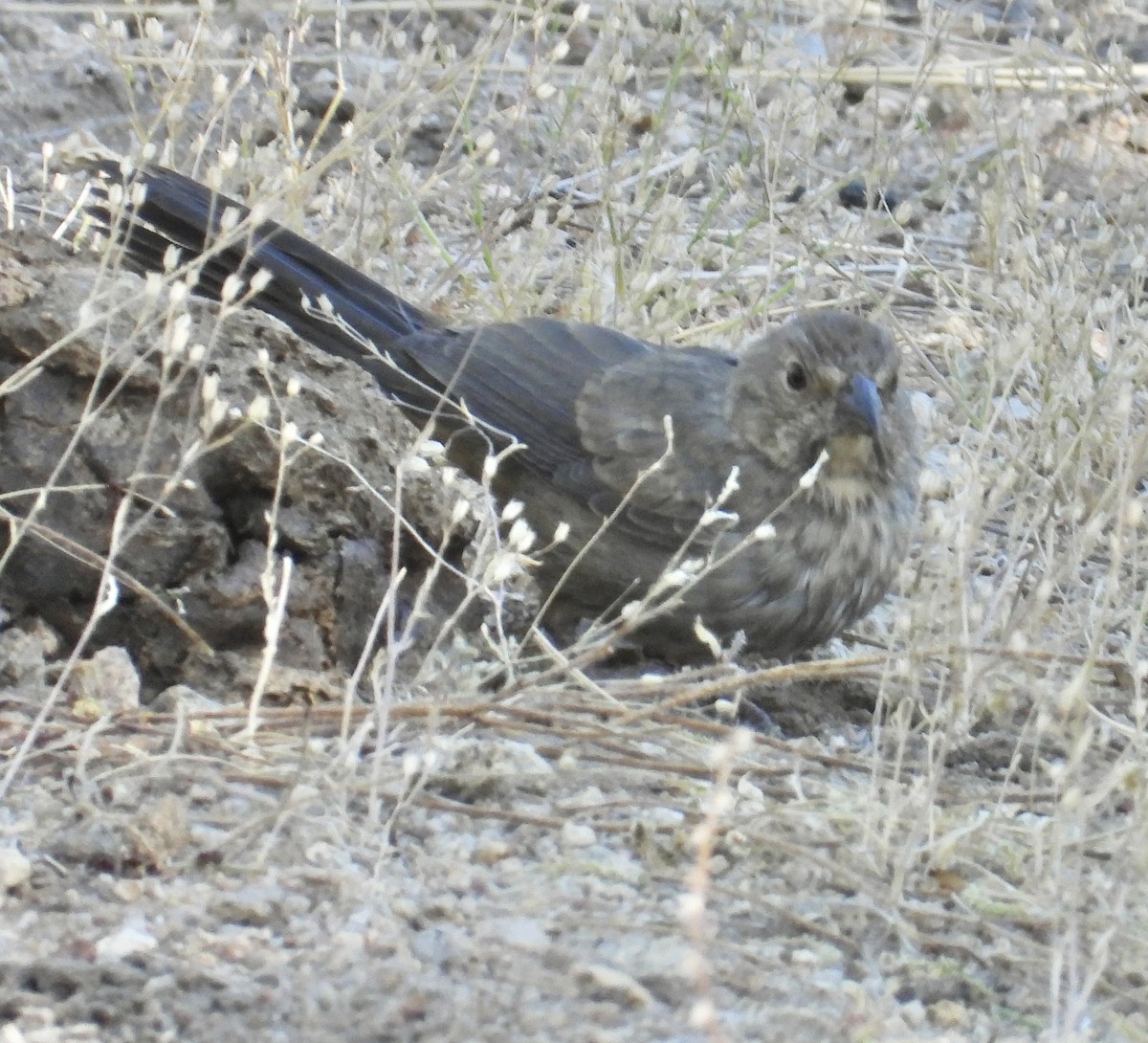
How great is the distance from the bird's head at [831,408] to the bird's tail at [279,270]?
3.27 feet

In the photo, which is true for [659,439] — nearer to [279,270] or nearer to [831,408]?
[831,408]

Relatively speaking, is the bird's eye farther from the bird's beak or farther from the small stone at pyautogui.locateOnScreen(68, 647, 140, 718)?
the small stone at pyautogui.locateOnScreen(68, 647, 140, 718)

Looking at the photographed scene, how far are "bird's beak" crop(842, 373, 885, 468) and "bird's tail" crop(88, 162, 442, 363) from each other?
3.93 ft

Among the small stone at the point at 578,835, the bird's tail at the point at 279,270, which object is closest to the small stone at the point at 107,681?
the small stone at the point at 578,835

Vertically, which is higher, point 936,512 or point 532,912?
point 936,512

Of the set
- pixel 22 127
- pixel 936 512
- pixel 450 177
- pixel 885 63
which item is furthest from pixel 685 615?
pixel 885 63

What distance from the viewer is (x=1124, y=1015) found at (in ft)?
9.41

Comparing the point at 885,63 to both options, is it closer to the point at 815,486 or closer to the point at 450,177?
the point at 450,177

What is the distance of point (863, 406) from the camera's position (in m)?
4.84

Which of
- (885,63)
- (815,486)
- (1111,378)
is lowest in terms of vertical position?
(815,486)

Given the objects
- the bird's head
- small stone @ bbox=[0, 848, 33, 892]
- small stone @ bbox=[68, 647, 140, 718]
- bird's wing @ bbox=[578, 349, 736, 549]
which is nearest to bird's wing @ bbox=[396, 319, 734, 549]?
bird's wing @ bbox=[578, 349, 736, 549]

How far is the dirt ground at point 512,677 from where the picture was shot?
2.83 metres

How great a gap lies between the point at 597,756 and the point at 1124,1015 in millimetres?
1095

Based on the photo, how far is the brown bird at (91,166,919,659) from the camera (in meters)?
4.79
